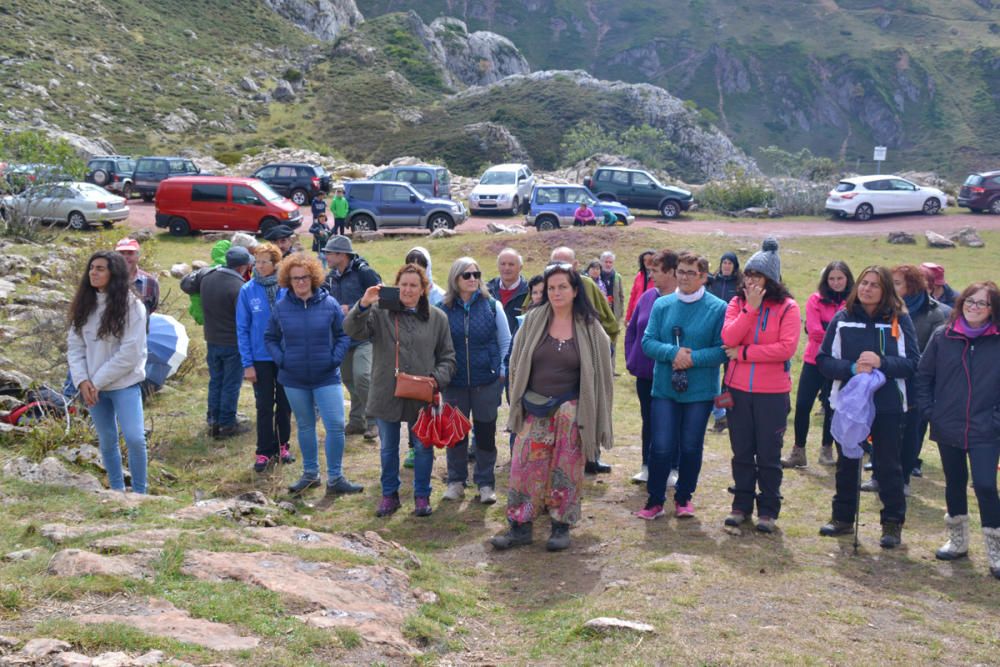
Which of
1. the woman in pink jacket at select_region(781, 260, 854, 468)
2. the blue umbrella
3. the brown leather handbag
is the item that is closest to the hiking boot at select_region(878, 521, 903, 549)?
the woman in pink jacket at select_region(781, 260, 854, 468)

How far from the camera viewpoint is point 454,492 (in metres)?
6.98

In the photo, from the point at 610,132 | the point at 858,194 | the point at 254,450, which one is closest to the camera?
the point at 254,450

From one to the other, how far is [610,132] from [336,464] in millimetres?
47701

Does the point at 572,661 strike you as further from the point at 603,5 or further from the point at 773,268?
the point at 603,5

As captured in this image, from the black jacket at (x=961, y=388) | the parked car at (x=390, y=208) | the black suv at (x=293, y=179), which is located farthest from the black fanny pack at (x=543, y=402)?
the black suv at (x=293, y=179)

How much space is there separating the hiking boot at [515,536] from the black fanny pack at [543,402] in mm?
781

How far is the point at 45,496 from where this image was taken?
580cm

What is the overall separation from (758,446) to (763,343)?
27.1 inches

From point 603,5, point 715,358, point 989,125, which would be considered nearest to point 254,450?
point 715,358

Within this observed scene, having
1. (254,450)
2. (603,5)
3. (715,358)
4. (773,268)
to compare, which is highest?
(603,5)

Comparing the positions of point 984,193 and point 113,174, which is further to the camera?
point 113,174

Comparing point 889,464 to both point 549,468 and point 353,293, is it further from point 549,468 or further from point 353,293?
point 353,293

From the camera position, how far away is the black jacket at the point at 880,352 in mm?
5797

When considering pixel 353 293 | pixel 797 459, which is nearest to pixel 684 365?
pixel 797 459
